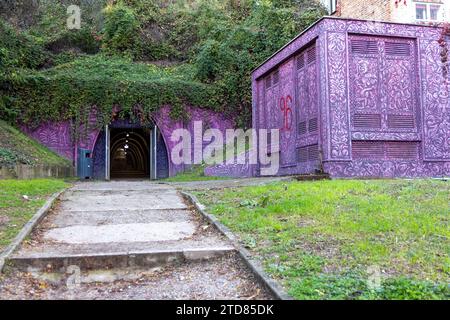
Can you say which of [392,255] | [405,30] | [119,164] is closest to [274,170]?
[405,30]

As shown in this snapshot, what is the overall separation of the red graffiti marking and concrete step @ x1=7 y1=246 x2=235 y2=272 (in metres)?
8.97

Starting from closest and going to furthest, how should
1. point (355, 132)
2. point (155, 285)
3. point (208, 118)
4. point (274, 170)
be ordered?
1. point (155, 285)
2. point (355, 132)
3. point (274, 170)
4. point (208, 118)

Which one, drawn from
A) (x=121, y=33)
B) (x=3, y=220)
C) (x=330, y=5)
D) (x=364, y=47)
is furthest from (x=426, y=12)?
(x=3, y=220)

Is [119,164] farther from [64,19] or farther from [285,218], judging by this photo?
[285,218]

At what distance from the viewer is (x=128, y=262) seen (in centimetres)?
482

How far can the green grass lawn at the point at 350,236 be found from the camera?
3756mm

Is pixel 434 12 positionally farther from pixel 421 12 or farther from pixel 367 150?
pixel 367 150

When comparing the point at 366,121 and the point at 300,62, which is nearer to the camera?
the point at 366,121

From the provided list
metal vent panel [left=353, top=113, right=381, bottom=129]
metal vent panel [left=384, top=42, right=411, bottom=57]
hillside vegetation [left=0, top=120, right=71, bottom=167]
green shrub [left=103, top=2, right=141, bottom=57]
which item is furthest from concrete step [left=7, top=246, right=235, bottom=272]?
green shrub [left=103, top=2, right=141, bottom=57]

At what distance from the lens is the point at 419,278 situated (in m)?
3.91

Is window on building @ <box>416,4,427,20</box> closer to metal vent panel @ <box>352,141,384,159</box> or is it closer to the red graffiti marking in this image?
the red graffiti marking

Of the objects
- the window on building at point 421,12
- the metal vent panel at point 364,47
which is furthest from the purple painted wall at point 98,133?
the metal vent panel at point 364,47

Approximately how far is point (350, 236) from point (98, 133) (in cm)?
1680

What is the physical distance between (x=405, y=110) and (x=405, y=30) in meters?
2.09
